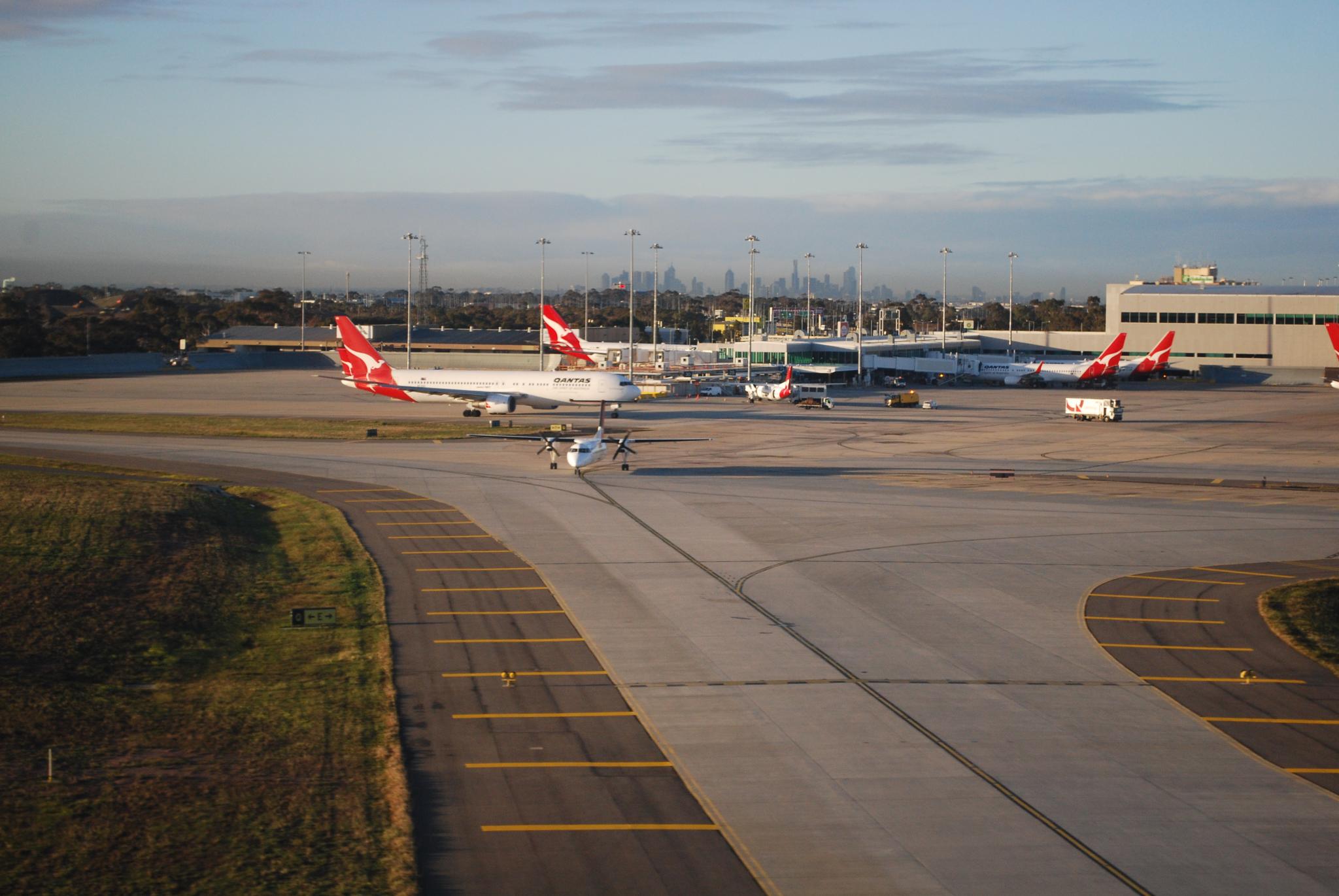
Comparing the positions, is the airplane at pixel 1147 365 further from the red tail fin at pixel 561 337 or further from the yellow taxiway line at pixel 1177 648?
the yellow taxiway line at pixel 1177 648

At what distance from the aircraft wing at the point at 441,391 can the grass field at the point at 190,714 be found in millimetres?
46516

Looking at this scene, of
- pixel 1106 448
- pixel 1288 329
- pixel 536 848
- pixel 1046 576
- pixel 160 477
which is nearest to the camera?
pixel 536 848

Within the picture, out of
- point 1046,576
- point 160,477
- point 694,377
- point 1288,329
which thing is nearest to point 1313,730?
point 1046,576

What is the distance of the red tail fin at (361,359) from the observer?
92250 millimetres

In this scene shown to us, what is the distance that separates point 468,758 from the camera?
20969 millimetres

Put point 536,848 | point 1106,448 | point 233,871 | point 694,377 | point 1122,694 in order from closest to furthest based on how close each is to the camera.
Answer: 1. point 233,871
2. point 536,848
3. point 1122,694
4. point 1106,448
5. point 694,377

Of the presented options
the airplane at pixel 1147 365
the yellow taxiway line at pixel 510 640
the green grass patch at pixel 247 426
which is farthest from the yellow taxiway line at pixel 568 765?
the airplane at pixel 1147 365

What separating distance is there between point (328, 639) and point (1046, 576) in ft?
78.1

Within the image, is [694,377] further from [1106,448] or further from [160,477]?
[160,477]

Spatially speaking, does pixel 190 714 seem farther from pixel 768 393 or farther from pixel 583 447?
pixel 768 393

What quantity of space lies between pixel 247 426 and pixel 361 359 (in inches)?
482

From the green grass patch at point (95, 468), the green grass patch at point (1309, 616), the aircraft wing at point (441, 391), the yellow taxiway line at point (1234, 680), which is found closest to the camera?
the yellow taxiway line at point (1234, 680)

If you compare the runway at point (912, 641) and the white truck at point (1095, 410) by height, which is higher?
the white truck at point (1095, 410)

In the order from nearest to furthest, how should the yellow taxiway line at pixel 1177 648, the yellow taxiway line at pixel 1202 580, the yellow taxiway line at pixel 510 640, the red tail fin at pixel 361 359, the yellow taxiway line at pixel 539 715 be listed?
1. the yellow taxiway line at pixel 539 715
2. the yellow taxiway line at pixel 510 640
3. the yellow taxiway line at pixel 1177 648
4. the yellow taxiway line at pixel 1202 580
5. the red tail fin at pixel 361 359
